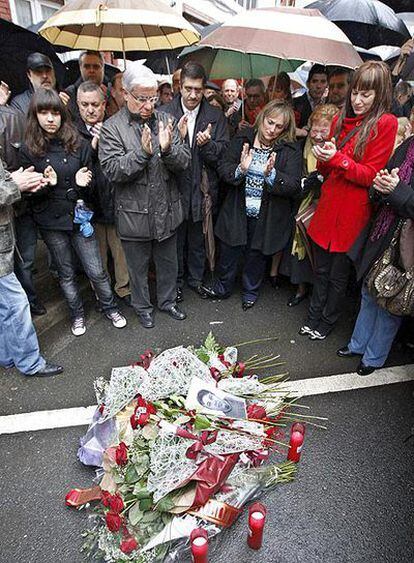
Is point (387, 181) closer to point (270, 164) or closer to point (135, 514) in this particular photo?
point (270, 164)

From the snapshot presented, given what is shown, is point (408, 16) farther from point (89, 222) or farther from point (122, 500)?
point (122, 500)

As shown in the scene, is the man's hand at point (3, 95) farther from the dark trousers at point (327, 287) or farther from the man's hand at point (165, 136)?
the dark trousers at point (327, 287)

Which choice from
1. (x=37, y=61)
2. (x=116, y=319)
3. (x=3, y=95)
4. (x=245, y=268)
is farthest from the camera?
(x=245, y=268)

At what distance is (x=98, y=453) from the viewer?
2.47 m

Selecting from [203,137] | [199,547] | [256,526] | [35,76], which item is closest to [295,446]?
[256,526]

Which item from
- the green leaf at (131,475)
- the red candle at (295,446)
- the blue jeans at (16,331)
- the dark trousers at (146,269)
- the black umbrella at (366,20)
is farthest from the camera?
the black umbrella at (366,20)

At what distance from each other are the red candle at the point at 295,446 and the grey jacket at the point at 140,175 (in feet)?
6.31

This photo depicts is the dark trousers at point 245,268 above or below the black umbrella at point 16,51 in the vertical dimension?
below

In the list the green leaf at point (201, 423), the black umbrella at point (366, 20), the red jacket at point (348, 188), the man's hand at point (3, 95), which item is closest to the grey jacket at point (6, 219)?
the man's hand at point (3, 95)

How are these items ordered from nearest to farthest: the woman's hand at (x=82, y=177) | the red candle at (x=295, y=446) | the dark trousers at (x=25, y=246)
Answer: the red candle at (x=295, y=446) → the woman's hand at (x=82, y=177) → the dark trousers at (x=25, y=246)

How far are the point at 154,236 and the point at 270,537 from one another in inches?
91.5

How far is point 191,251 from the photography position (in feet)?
14.2

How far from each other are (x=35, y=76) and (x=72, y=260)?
5.77ft

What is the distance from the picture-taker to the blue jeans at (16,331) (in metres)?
2.89
